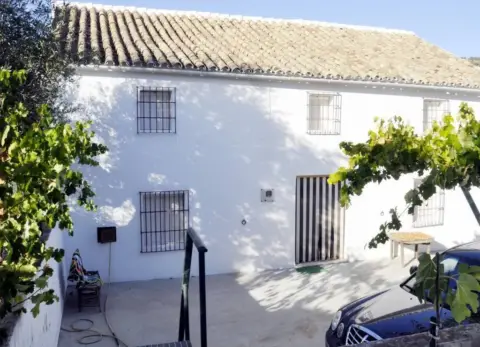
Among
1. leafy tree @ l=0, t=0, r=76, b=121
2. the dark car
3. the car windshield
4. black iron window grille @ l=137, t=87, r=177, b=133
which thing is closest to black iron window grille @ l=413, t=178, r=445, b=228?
the dark car

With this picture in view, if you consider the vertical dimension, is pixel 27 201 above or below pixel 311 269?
above

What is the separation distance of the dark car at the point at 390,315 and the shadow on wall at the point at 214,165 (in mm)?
4678

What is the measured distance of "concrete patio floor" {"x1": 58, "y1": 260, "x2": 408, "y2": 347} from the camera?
7754 mm

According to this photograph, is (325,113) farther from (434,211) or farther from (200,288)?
(200,288)

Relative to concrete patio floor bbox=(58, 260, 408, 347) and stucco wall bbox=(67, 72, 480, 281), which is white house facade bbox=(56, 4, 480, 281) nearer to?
stucco wall bbox=(67, 72, 480, 281)

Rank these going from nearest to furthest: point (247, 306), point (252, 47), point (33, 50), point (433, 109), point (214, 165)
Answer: point (33, 50), point (247, 306), point (214, 165), point (252, 47), point (433, 109)

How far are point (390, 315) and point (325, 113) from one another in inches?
266

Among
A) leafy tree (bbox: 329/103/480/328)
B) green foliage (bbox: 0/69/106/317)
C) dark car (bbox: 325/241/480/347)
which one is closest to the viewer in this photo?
green foliage (bbox: 0/69/106/317)

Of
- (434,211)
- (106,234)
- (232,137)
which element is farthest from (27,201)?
(434,211)

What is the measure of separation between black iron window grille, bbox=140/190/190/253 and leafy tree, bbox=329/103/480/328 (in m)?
6.09

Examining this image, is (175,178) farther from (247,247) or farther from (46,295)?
(46,295)

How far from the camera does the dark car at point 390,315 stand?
5.73 meters

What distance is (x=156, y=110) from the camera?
34.3ft

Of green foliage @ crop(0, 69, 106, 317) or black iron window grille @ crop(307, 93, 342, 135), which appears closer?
green foliage @ crop(0, 69, 106, 317)
